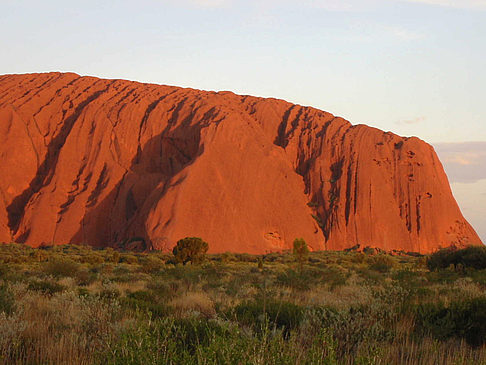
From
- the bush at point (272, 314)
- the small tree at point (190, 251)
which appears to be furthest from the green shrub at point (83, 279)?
the small tree at point (190, 251)

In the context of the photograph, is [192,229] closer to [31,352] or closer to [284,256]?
[284,256]

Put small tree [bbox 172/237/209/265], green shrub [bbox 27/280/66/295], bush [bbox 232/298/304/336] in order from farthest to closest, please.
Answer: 1. small tree [bbox 172/237/209/265]
2. green shrub [bbox 27/280/66/295]
3. bush [bbox 232/298/304/336]

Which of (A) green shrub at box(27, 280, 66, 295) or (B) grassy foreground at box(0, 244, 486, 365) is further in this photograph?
(A) green shrub at box(27, 280, 66, 295)

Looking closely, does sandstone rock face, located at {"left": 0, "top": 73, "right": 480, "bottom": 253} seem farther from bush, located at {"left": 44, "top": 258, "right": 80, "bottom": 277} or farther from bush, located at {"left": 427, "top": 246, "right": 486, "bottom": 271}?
bush, located at {"left": 44, "top": 258, "right": 80, "bottom": 277}

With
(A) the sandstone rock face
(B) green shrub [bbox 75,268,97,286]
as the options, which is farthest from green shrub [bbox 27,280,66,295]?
(A) the sandstone rock face

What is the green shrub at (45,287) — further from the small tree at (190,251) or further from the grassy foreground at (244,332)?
the small tree at (190,251)

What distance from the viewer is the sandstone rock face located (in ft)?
182

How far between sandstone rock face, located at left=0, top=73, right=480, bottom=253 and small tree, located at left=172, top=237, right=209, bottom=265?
12464mm

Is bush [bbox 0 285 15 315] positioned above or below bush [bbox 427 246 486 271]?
above

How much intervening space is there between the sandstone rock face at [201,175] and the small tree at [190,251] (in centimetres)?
1246

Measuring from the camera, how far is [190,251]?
37344 mm

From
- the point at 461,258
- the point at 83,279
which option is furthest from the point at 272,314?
the point at 461,258

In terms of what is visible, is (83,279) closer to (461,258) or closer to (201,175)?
(461,258)

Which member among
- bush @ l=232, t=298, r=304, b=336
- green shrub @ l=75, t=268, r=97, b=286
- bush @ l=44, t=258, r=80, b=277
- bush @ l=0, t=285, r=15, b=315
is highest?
bush @ l=232, t=298, r=304, b=336
